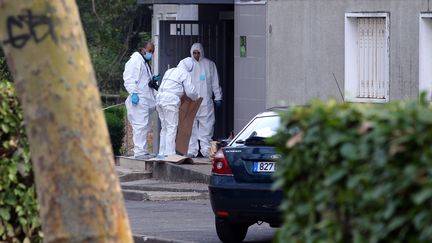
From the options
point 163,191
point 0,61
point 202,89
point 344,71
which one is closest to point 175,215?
point 163,191

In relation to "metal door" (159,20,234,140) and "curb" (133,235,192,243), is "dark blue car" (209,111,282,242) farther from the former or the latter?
"metal door" (159,20,234,140)

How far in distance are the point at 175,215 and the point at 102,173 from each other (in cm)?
987

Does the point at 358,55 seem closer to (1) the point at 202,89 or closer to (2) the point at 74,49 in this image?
(1) the point at 202,89

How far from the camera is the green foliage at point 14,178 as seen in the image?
816 centimetres

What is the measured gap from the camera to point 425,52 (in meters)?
15.9

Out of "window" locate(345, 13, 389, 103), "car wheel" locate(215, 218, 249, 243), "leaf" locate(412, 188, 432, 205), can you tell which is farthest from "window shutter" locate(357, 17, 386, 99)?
"leaf" locate(412, 188, 432, 205)

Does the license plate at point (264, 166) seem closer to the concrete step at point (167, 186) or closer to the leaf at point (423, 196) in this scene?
the concrete step at point (167, 186)

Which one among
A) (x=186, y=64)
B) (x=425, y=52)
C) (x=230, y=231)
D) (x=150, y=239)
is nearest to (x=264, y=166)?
(x=230, y=231)

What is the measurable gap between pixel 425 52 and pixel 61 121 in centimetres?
1167

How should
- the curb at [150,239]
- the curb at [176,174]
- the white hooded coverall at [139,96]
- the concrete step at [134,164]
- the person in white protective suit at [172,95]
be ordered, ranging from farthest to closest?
the white hooded coverall at [139,96], the concrete step at [134,164], the person in white protective suit at [172,95], the curb at [176,174], the curb at [150,239]

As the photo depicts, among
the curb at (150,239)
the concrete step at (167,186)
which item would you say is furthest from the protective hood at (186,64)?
the curb at (150,239)

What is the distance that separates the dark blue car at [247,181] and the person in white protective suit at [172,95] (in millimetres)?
7252

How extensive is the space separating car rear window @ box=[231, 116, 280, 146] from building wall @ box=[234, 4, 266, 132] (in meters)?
6.88

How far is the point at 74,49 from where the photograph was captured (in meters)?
4.94
